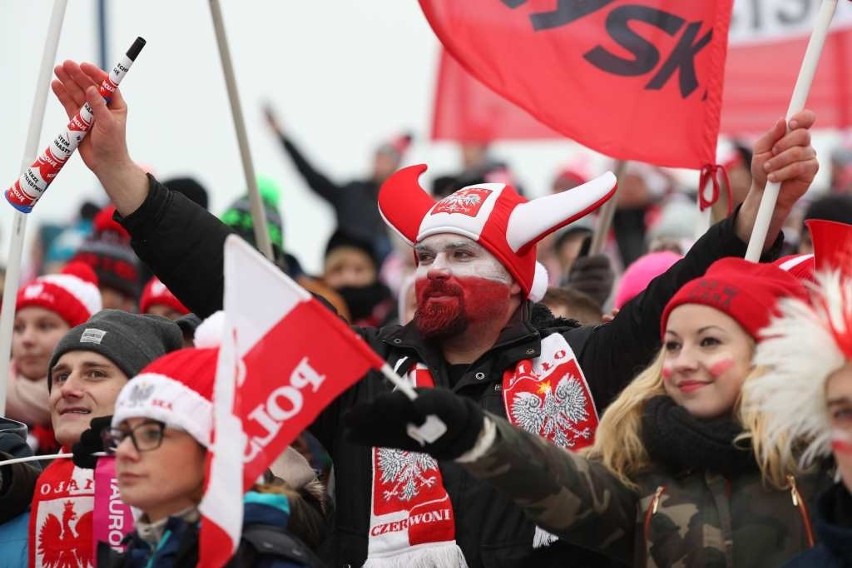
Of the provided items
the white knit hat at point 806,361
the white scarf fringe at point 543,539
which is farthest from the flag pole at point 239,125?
the white knit hat at point 806,361

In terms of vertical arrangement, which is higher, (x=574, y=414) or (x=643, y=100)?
(x=643, y=100)

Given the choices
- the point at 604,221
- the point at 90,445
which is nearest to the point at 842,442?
the point at 90,445

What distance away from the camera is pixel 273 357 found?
383 centimetres

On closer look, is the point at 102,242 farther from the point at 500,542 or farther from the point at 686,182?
the point at 686,182

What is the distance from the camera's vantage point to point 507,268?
500cm

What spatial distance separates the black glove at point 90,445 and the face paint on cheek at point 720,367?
1.60 meters

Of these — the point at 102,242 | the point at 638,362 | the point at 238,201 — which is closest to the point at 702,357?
the point at 638,362

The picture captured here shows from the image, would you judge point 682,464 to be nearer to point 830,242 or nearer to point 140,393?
point 830,242

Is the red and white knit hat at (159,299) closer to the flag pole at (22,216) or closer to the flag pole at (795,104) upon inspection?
the flag pole at (22,216)

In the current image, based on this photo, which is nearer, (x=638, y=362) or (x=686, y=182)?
(x=638, y=362)

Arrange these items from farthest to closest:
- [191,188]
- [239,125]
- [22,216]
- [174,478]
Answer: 1. [191,188]
2. [239,125]
3. [22,216]
4. [174,478]

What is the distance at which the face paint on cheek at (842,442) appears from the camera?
3422 mm

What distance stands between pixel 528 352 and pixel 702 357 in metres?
0.76

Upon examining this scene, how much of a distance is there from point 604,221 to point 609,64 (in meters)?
0.79
